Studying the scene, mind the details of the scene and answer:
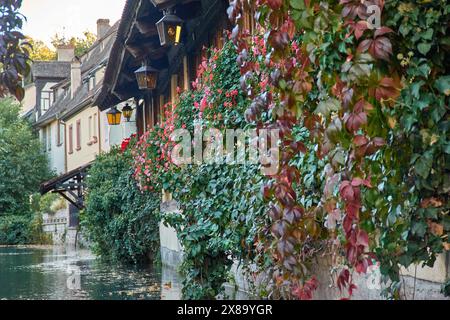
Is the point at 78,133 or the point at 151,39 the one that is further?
the point at 78,133

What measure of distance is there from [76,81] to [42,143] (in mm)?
6116

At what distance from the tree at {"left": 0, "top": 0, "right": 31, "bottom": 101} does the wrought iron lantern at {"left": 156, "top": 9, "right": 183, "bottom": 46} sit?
7053mm

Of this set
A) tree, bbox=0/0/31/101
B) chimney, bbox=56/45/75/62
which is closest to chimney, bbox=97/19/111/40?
chimney, bbox=56/45/75/62

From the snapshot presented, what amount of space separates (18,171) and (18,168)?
17 cm

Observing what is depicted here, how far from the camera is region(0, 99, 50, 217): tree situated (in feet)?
147

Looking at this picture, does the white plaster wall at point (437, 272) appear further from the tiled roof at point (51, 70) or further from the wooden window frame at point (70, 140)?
the tiled roof at point (51, 70)

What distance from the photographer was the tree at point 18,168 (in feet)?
147

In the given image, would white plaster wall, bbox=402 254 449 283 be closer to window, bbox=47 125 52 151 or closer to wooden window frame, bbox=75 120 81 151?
wooden window frame, bbox=75 120 81 151

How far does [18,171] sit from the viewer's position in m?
45.0

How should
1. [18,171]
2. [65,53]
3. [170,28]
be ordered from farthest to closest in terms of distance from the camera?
[65,53], [18,171], [170,28]

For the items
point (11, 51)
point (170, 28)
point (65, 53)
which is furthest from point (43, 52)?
point (11, 51)

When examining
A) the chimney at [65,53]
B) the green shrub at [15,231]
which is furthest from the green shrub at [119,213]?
the chimney at [65,53]

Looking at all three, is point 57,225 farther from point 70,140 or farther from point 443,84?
point 443,84

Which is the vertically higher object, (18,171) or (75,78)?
(75,78)
